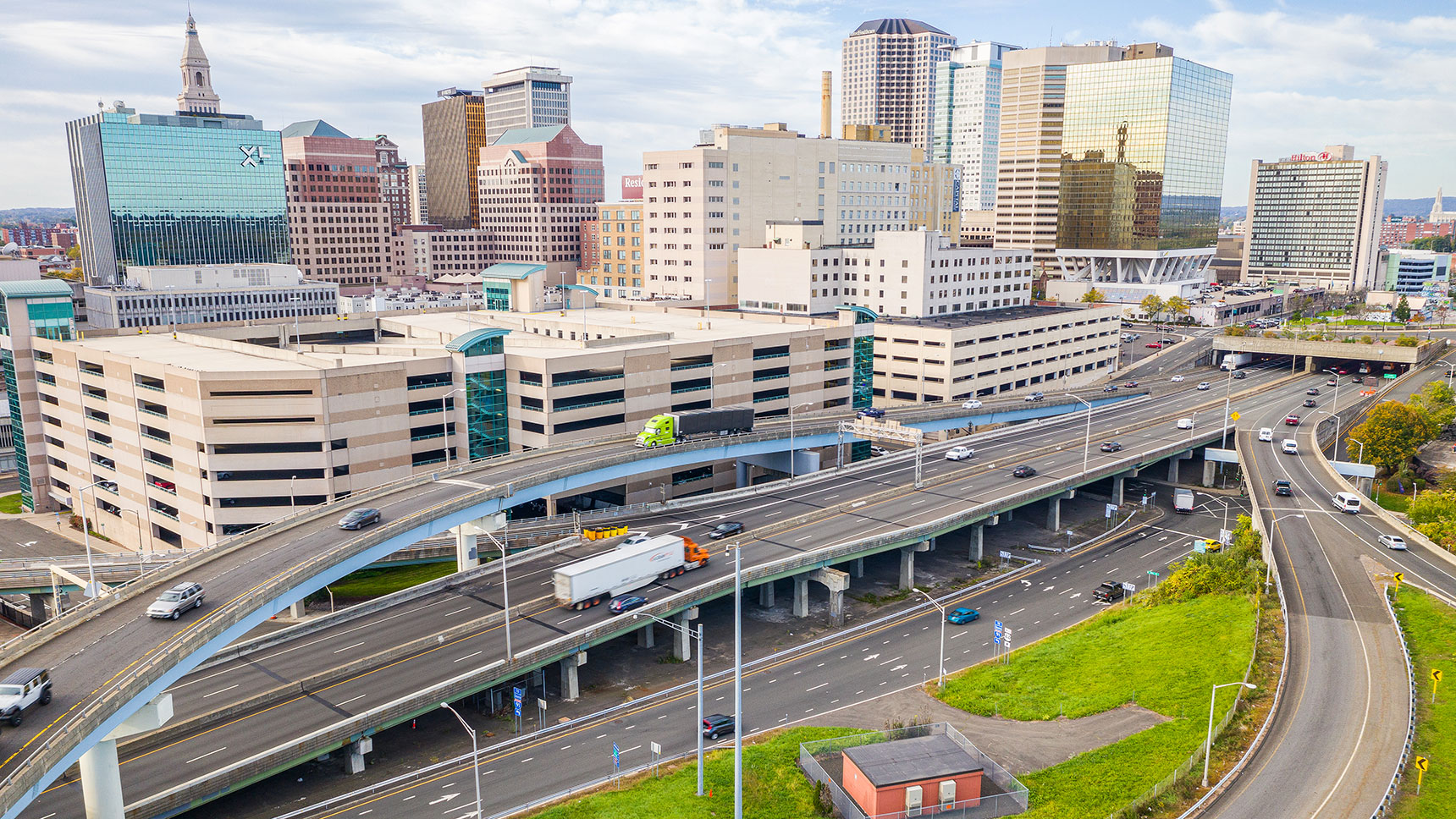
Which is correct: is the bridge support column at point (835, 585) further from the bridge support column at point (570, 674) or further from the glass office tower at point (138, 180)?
the glass office tower at point (138, 180)

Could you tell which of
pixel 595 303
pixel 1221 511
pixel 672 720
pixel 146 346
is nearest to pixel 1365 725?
pixel 672 720

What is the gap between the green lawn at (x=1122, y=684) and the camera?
47500 mm

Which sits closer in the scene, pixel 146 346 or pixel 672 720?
pixel 672 720

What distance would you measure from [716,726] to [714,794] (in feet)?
23.4

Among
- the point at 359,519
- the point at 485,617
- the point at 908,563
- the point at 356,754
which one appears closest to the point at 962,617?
the point at 908,563

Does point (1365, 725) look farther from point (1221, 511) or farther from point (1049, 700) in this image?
point (1221, 511)

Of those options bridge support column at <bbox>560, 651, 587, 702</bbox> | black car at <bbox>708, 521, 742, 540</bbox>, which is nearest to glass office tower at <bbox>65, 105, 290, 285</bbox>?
black car at <bbox>708, 521, 742, 540</bbox>

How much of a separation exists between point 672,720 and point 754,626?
694 inches

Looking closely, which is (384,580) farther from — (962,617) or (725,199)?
(725,199)

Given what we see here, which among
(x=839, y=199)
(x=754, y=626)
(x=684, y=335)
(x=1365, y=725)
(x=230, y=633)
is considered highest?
(x=839, y=199)

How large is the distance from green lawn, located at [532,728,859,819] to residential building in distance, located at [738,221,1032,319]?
11300cm

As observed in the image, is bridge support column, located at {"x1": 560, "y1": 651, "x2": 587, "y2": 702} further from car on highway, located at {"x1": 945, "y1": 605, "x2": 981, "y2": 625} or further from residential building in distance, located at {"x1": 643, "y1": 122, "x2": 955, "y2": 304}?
residential building in distance, located at {"x1": 643, "y1": 122, "x2": 955, "y2": 304}

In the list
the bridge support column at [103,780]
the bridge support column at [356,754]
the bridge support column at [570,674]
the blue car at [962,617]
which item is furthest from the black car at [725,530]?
the bridge support column at [103,780]

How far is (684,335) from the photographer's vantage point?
119m
